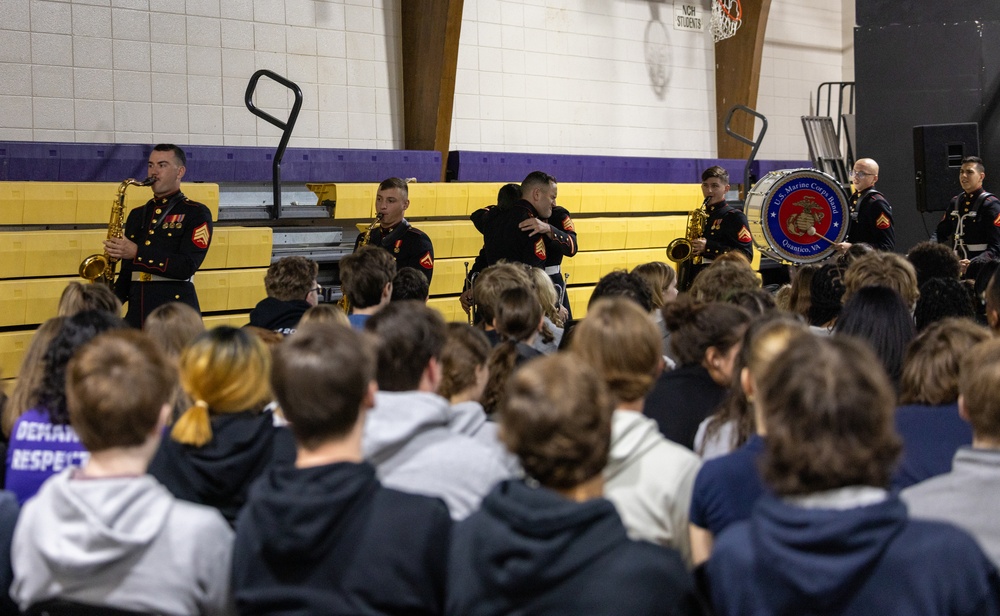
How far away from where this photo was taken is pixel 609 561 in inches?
63.9

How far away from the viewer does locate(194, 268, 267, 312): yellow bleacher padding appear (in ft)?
22.6

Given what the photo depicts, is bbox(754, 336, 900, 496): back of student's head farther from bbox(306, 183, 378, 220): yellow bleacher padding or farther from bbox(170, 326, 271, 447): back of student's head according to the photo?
bbox(306, 183, 378, 220): yellow bleacher padding

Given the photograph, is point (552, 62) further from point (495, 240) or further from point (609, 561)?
point (609, 561)

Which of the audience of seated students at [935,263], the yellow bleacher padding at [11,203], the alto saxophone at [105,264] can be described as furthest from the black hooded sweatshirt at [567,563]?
the yellow bleacher padding at [11,203]

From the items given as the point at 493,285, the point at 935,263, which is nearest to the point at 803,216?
the point at 935,263

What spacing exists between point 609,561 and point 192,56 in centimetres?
635

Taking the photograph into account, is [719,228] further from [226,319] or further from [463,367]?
[463,367]

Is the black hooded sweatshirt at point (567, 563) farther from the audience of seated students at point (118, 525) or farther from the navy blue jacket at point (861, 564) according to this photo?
the audience of seated students at point (118, 525)

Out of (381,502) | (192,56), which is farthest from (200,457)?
(192,56)

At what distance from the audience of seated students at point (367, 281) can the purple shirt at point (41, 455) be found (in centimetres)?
180

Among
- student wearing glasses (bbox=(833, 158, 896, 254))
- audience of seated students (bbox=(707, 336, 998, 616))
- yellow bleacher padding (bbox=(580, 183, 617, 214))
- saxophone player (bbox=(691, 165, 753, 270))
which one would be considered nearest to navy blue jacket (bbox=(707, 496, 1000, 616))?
audience of seated students (bbox=(707, 336, 998, 616))

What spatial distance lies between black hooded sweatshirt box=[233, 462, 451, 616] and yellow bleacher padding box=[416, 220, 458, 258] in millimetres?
6186

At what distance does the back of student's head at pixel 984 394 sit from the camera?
73.7 inches

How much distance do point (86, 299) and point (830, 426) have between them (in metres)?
3.03
